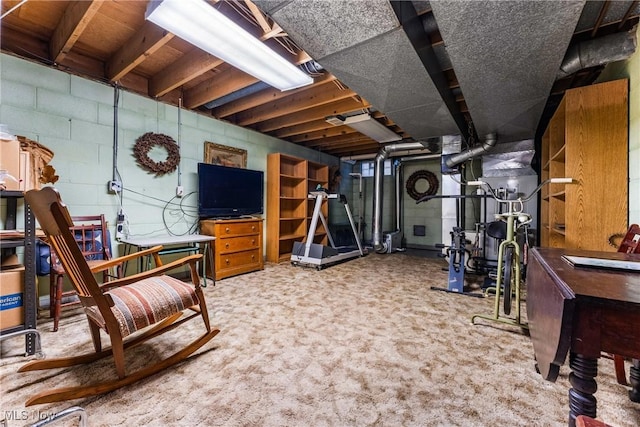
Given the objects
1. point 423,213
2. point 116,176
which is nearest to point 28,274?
point 116,176

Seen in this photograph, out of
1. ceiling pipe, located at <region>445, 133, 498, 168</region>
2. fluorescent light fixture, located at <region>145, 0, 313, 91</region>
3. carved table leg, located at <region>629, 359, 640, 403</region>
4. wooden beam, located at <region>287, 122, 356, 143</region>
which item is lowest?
carved table leg, located at <region>629, 359, 640, 403</region>

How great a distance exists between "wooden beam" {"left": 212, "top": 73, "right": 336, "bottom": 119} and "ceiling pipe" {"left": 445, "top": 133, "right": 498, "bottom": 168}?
8.29 ft

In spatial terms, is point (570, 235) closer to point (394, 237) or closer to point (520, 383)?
point (520, 383)

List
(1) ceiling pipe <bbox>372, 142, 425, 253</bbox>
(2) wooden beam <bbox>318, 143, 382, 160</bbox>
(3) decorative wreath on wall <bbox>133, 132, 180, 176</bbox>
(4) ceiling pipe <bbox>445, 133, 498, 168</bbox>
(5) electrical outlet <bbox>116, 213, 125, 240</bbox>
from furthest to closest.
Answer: (2) wooden beam <bbox>318, 143, 382, 160</bbox> < (1) ceiling pipe <bbox>372, 142, 425, 253</bbox> < (4) ceiling pipe <bbox>445, 133, 498, 168</bbox> < (3) decorative wreath on wall <bbox>133, 132, 180, 176</bbox> < (5) electrical outlet <bbox>116, 213, 125, 240</bbox>

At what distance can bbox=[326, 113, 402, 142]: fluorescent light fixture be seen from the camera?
151 inches

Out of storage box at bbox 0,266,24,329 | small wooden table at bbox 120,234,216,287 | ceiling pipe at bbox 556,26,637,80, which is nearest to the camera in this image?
storage box at bbox 0,266,24,329

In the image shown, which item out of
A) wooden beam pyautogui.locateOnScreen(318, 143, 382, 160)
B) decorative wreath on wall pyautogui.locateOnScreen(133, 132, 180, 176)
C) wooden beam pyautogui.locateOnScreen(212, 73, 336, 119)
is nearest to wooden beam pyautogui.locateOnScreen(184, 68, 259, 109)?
wooden beam pyautogui.locateOnScreen(212, 73, 336, 119)

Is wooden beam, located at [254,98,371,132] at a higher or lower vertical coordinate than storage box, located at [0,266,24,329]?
higher

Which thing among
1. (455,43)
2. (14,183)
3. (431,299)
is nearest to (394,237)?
(431,299)

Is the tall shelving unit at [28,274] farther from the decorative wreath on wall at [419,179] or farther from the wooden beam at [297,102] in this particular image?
the decorative wreath on wall at [419,179]

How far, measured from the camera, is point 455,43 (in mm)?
1801

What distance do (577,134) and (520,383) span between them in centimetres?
212

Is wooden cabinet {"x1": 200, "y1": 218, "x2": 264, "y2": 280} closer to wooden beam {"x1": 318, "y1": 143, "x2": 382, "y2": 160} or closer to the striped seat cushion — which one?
the striped seat cushion

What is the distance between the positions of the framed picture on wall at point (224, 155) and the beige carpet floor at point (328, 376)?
2.24 meters
